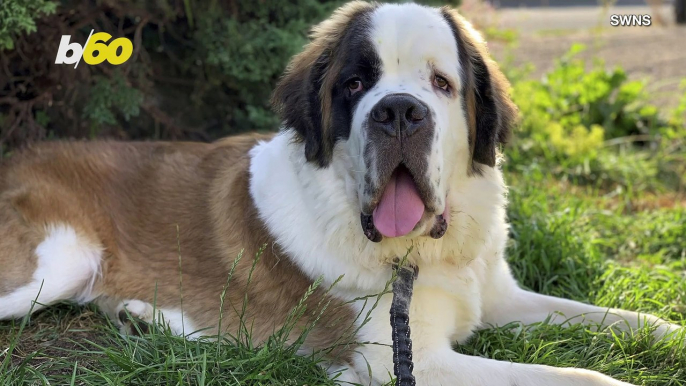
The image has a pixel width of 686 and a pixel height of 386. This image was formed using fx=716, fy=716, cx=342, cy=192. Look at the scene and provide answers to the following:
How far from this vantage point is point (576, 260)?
3740 millimetres

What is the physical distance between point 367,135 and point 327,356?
902 millimetres

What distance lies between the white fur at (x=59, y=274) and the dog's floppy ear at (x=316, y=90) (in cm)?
115

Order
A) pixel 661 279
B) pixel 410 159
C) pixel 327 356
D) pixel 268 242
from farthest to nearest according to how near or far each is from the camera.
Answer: pixel 661 279
pixel 268 242
pixel 327 356
pixel 410 159

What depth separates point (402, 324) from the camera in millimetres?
2547

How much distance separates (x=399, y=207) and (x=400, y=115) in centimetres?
33

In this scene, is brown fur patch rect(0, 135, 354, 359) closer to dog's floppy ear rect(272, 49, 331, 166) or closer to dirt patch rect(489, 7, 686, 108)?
dog's floppy ear rect(272, 49, 331, 166)

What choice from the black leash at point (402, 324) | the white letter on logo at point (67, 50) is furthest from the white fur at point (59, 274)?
the black leash at point (402, 324)

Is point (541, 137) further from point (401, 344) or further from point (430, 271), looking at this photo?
point (401, 344)

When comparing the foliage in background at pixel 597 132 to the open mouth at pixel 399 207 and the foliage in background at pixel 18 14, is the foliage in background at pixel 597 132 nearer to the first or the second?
the open mouth at pixel 399 207

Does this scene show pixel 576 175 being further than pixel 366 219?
Yes

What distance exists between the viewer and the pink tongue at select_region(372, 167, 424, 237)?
8.10 feet

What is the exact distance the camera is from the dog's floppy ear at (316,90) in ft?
8.86

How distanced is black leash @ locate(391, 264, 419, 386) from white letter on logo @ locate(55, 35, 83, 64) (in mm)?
2516

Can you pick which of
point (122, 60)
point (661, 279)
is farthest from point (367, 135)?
point (122, 60)
